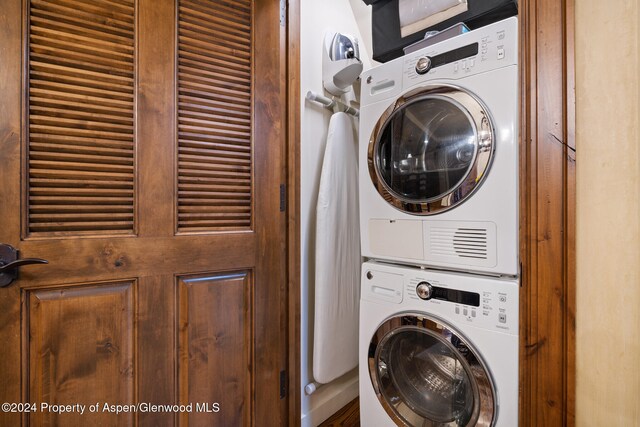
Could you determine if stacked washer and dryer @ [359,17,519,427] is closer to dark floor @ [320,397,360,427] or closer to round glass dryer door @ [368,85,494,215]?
round glass dryer door @ [368,85,494,215]

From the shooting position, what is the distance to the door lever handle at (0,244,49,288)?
0.80 m

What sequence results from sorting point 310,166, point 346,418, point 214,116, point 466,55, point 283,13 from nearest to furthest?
point 466,55, point 214,116, point 283,13, point 310,166, point 346,418

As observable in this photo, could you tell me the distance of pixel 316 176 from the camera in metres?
1.48

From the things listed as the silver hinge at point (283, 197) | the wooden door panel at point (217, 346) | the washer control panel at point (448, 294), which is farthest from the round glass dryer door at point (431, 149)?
the wooden door panel at point (217, 346)

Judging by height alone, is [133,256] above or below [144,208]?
below

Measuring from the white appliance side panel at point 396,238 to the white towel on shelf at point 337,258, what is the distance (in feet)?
0.70

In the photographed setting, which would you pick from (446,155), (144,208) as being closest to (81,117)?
(144,208)

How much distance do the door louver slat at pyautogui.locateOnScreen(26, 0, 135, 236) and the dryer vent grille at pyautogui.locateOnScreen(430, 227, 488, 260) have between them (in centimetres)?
104

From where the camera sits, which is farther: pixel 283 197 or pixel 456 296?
pixel 283 197

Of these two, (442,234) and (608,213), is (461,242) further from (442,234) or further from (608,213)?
(608,213)

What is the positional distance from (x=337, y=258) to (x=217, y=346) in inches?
24.7

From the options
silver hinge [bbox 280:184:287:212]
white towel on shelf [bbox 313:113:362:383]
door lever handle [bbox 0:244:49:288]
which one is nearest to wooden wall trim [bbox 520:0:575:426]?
white towel on shelf [bbox 313:113:362:383]

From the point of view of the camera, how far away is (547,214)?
0.85 m

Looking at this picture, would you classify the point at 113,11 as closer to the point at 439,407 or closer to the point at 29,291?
the point at 29,291
